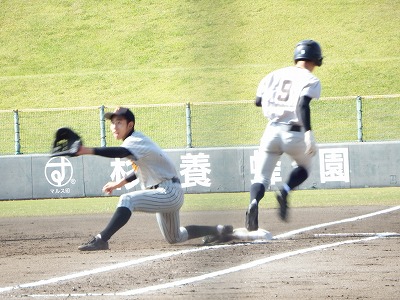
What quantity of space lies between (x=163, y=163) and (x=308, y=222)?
328cm

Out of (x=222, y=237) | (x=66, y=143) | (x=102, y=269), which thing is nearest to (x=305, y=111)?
(x=222, y=237)

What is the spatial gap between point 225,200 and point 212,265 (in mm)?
6094

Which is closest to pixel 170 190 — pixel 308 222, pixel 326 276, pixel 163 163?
pixel 163 163

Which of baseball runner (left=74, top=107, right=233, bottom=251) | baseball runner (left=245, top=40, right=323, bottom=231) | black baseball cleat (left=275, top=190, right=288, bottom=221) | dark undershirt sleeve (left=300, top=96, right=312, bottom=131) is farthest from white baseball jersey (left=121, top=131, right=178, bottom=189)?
dark undershirt sleeve (left=300, top=96, right=312, bottom=131)

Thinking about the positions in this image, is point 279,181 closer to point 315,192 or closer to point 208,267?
point 315,192

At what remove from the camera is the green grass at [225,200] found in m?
14.4

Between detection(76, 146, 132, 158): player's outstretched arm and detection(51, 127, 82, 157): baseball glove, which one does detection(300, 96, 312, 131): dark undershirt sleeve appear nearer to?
detection(76, 146, 132, 158): player's outstretched arm

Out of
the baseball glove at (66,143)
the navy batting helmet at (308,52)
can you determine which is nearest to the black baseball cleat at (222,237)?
the navy batting helmet at (308,52)

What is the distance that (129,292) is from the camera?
19.5 ft

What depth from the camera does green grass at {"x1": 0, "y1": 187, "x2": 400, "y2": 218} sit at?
1445 centimetres

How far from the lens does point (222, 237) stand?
8789 millimetres

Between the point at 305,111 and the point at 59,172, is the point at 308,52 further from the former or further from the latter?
the point at 59,172

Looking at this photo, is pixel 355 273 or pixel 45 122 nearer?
pixel 355 273

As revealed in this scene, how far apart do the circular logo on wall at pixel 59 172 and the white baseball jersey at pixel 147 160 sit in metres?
10.1
